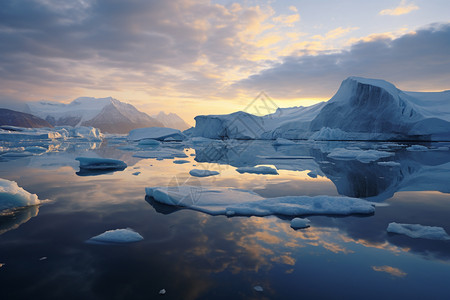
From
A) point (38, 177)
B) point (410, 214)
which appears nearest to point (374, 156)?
point (410, 214)

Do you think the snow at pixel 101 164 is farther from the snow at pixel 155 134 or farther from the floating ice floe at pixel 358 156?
the snow at pixel 155 134

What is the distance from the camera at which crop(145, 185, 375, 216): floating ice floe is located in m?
3.93

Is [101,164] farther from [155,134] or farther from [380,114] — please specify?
[380,114]

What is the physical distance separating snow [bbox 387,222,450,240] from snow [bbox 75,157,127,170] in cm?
817

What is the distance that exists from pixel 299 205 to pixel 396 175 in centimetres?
541

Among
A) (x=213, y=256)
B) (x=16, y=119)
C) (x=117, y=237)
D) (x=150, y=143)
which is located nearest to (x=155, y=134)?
(x=150, y=143)

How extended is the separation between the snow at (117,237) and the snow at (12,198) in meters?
2.04

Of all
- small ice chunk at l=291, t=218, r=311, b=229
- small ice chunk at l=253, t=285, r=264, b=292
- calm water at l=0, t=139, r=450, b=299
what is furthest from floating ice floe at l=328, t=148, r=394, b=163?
small ice chunk at l=253, t=285, r=264, b=292

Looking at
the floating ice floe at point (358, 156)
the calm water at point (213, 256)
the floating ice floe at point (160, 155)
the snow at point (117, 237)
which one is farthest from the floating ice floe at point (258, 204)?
the floating ice floe at point (358, 156)

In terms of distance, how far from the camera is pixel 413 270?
2328mm

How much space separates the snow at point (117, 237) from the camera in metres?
2.91

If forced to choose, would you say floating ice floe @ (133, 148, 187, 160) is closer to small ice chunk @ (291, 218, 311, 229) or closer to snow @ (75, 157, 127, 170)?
snow @ (75, 157, 127, 170)

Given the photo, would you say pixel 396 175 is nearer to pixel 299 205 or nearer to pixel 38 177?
pixel 299 205

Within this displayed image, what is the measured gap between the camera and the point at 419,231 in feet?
10.4
